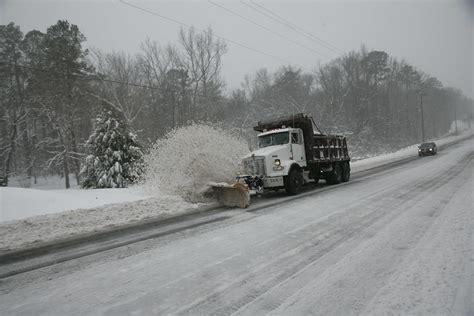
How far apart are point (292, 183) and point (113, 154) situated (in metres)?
11.6

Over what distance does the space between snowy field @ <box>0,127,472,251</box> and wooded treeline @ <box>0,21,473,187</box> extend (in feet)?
13.9

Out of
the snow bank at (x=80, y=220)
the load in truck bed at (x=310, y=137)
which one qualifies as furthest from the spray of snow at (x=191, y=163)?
the load in truck bed at (x=310, y=137)

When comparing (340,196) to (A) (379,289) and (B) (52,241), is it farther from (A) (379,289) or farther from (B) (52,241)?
(B) (52,241)

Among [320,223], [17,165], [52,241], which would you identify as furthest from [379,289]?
[17,165]

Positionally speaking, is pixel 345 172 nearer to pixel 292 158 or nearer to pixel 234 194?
pixel 292 158

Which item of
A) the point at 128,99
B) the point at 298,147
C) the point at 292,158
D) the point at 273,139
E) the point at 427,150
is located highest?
the point at 128,99

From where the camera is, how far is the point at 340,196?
10297mm

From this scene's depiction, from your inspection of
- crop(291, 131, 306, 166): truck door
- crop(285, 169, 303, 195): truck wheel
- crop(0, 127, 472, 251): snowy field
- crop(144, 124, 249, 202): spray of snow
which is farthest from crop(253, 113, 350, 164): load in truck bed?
crop(0, 127, 472, 251): snowy field

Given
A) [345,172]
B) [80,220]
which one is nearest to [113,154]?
[80,220]

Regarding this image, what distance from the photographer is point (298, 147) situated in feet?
40.6

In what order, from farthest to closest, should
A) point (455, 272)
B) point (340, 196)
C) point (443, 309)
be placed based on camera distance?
point (340, 196) < point (455, 272) < point (443, 309)

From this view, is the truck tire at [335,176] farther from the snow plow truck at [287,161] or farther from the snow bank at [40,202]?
the snow bank at [40,202]

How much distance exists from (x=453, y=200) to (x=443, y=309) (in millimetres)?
6605

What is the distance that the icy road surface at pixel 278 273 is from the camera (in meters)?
3.28
